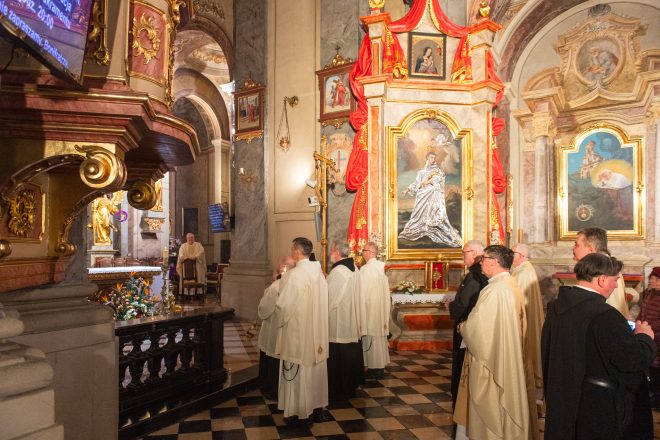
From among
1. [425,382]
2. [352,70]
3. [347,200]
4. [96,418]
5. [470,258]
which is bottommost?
[425,382]

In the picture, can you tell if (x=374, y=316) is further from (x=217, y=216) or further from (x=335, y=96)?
(x=217, y=216)

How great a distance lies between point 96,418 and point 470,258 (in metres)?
3.37

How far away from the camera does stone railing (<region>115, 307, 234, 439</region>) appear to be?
15.1 feet

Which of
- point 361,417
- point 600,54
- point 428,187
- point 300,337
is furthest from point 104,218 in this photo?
point 600,54

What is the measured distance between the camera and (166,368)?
5.28m

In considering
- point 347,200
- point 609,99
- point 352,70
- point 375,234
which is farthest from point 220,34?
point 609,99

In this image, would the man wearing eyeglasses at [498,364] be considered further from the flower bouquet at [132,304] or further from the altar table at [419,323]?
the altar table at [419,323]

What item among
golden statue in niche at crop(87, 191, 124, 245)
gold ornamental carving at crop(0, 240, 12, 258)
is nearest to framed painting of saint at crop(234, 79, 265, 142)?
golden statue in niche at crop(87, 191, 124, 245)

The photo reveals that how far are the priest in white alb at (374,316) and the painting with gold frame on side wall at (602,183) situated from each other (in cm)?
797

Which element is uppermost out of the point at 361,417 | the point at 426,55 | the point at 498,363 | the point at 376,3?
the point at 376,3

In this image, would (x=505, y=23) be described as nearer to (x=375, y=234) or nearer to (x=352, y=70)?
(x=352, y=70)

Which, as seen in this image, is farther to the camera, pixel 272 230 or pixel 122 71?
pixel 272 230

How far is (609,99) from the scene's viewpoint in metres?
12.3

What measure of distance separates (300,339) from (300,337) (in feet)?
0.06
